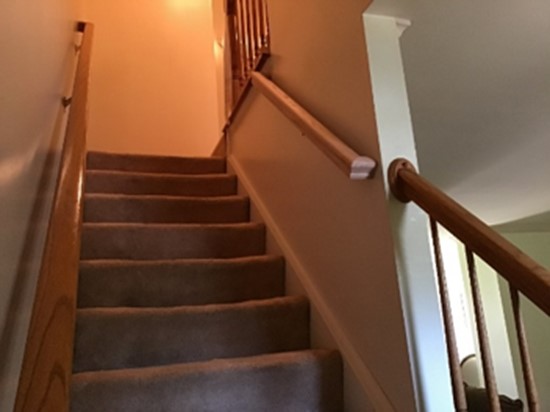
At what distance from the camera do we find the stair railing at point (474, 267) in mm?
853

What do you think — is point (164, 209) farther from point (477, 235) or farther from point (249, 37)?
point (477, 235)

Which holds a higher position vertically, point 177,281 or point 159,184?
point 159,184

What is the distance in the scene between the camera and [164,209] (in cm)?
249

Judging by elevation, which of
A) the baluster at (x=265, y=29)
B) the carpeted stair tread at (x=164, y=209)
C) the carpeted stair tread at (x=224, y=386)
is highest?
the baluster at (x=265, y=29)

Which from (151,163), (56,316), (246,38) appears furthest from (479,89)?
(151,163)

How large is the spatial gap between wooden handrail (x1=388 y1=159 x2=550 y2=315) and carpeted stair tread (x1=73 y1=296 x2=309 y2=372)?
755 mm

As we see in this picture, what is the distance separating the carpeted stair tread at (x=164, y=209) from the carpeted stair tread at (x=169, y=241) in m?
0.24

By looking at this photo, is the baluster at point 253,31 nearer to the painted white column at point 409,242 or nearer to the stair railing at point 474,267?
the painted white column at point 409,242

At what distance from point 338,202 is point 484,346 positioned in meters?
0.70

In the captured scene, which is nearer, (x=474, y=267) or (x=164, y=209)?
(x=474, y=267)

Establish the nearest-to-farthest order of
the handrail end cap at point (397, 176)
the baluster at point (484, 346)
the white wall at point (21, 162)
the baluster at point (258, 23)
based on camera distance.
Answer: the baluster at point (484, 346)
the white wall at point (21, 162)
the handrail end cap at point (397, 176)
the baluster at point (258, 23)

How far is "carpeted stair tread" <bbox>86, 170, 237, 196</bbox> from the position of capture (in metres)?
2.64

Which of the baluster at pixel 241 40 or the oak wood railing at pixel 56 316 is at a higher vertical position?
the baluster at pixel 241 40

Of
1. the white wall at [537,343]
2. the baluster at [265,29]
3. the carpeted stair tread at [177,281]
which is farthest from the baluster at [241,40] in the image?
the white wall at [537,343]
